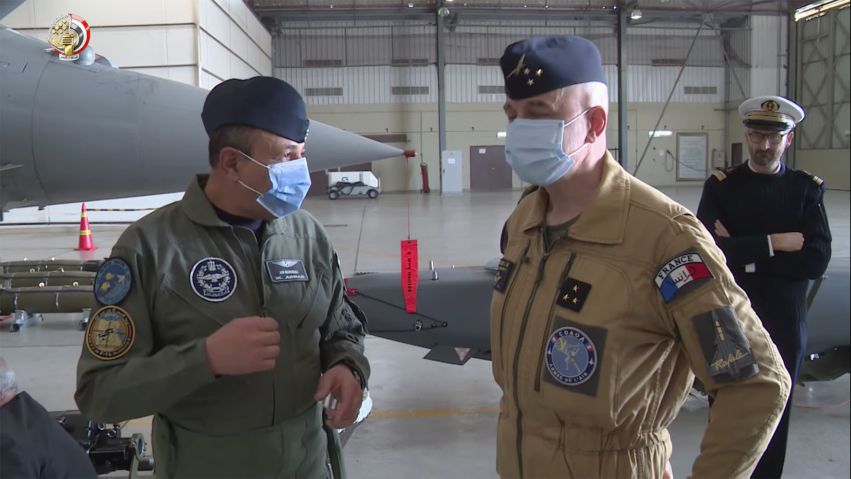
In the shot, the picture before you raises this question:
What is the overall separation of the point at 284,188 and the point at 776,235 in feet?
7.62

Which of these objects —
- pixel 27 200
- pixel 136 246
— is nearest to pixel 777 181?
pixel 136 246

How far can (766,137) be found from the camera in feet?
9.39

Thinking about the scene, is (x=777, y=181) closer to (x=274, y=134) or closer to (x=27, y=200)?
(x=274, y=134)

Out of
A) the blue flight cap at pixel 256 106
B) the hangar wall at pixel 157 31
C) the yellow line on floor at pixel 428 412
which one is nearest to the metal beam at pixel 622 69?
the hangar wall at pixel 157 31

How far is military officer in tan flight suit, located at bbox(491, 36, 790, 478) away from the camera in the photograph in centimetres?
117

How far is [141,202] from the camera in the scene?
1385 centimetres

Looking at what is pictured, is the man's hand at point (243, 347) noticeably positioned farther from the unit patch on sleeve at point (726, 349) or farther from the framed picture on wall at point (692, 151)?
the framed picture on wall at point (692, 151)

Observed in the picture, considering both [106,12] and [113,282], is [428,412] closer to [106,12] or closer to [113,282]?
[113,282]

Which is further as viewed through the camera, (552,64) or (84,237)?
(84,237)

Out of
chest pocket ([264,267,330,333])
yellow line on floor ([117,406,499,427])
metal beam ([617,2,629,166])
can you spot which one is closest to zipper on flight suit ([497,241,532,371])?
chest pocket ([264,267,330,333])

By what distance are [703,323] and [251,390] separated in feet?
3.32

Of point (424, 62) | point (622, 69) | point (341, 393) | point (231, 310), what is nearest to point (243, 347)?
point (231, 310)

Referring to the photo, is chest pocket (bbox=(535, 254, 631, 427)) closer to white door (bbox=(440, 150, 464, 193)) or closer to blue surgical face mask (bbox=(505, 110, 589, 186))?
blue surgical face mask (bbox=(505, 110, 589, 186))

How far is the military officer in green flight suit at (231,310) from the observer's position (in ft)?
4.41
